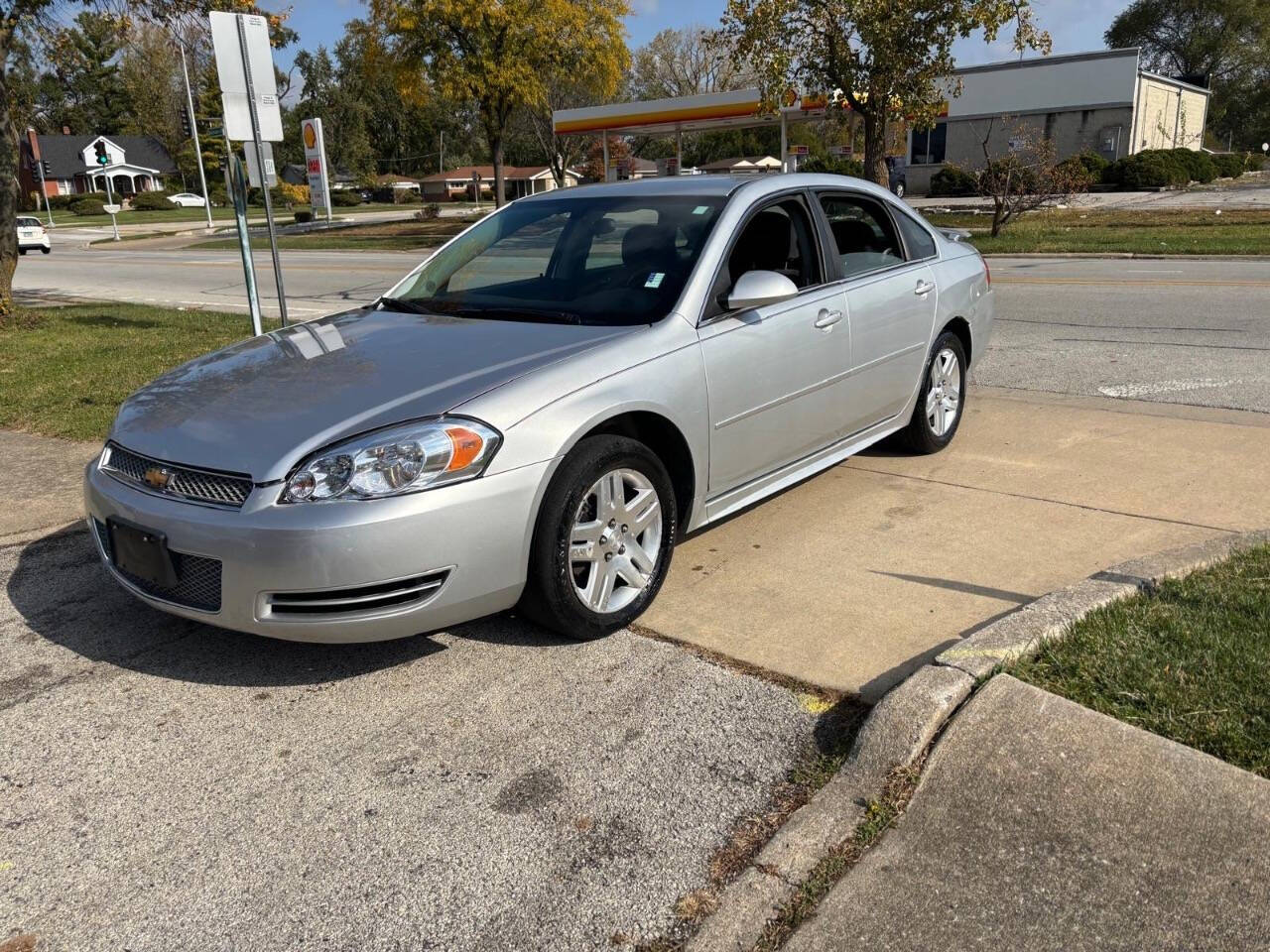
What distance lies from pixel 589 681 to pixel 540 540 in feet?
A: 1.68

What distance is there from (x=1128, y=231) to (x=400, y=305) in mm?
21486

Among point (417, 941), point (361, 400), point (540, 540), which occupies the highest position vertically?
point (361, 400)

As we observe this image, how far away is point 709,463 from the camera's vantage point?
13.8ft

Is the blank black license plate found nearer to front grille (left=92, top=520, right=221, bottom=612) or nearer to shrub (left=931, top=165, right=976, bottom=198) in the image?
front grille (left=92, top=520, right=221, bottom=612)

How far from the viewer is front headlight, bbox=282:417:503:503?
10.7ft

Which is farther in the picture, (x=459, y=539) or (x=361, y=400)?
Answer: (x=361, y=400)

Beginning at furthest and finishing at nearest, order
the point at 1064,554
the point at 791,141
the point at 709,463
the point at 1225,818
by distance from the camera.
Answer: the point at 791,141, the point at 1064,554, the point at 709,463, the point at 1225,818

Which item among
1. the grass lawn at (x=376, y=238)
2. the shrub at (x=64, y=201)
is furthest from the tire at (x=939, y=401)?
the shrub at (x=64, y=201)

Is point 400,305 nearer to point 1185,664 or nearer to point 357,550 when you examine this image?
point 357,550

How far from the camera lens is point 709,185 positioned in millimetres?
4824

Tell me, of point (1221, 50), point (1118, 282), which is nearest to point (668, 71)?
point (1221, 50)

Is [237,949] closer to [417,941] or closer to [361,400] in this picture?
[417,941]

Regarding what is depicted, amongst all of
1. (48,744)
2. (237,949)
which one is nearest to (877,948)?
(237,949)

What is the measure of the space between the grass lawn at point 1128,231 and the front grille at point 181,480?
1794cm
